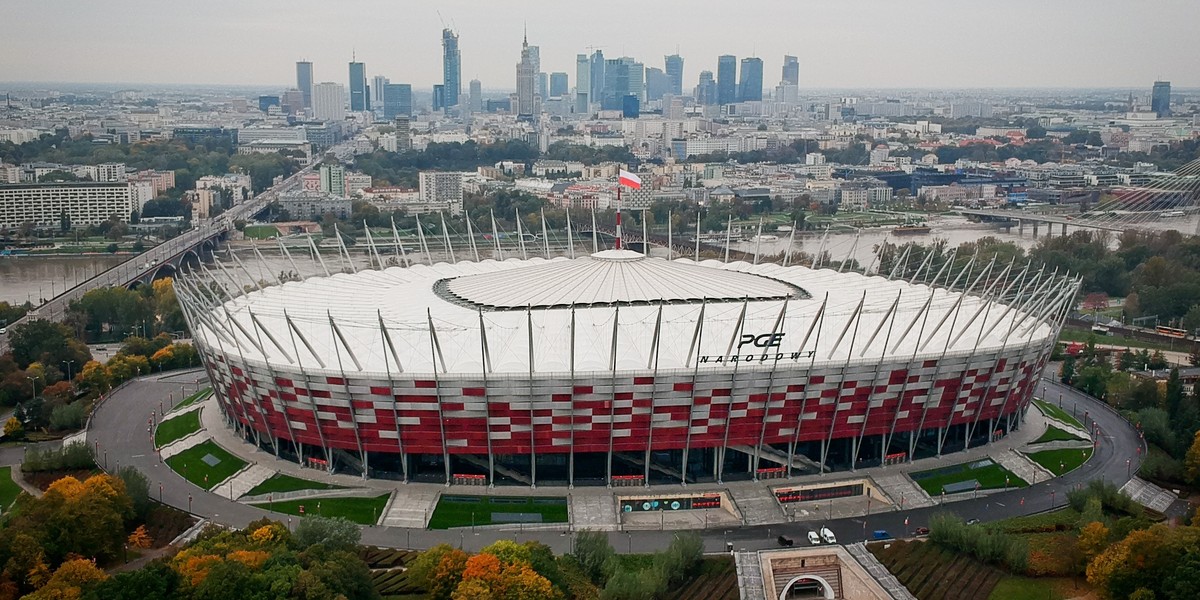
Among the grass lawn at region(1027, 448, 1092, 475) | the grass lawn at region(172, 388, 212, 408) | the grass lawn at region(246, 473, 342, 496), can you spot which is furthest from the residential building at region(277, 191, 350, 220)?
the grass lawn at region(1027, 448, 1092, 475)

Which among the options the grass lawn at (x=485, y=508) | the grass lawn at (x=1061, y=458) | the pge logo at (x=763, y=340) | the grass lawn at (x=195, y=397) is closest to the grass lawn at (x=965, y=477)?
the grass lawn at (x=1061, y=458)

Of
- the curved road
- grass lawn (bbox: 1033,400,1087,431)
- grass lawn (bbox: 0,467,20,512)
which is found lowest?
grass lawn (bbox: 0,467,20,512)

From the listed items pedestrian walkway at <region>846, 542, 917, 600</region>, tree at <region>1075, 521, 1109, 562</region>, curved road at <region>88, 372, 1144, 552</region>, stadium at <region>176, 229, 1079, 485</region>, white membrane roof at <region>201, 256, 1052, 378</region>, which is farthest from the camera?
white membrane roof at <region>201, 256, 1052, 378</region>

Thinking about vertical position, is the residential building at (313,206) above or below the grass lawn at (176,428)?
above

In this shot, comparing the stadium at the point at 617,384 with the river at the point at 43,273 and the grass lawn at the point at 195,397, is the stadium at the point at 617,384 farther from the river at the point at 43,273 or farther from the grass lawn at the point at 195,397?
the river at the point at 43,273

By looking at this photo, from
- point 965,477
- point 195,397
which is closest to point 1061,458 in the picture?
point 965,477

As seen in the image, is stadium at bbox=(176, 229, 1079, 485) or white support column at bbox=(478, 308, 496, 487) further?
stadium at bbox=(176, 229, 1079, 485)

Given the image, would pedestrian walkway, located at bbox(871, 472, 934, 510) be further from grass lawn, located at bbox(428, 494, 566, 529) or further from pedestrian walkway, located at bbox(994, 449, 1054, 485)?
grass lawn, located at bbox(428, 494, 566, 529)
